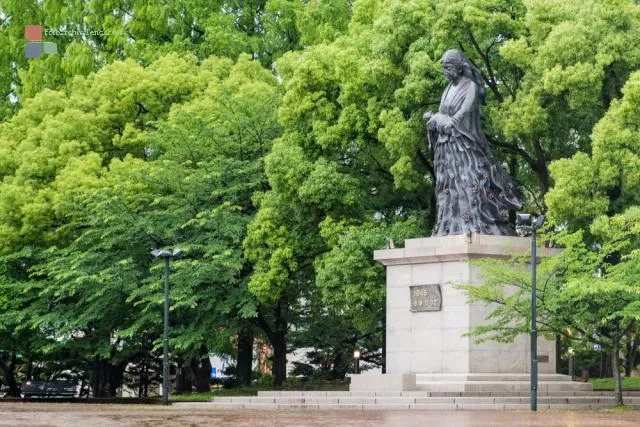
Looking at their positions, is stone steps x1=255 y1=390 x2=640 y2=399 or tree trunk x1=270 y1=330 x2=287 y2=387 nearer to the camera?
stone steps x1=255 y1=390 x2=640 y2=399

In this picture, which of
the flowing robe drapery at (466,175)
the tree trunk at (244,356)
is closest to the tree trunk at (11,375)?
the tree trunk at (244,356)

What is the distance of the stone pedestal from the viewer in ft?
126

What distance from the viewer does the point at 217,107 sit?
2034 inches

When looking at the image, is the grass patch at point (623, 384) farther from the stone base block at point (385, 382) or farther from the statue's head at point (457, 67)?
the statue's head at point (457, 67)

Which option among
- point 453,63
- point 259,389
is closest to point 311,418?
point 453,63

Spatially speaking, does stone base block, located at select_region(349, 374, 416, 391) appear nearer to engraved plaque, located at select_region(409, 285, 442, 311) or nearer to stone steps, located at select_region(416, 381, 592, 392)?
stone steps, located at select_region(416, 381, 592, 392)

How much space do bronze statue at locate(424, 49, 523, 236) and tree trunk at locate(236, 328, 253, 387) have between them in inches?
518

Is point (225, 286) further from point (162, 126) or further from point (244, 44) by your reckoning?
point (244, 44)

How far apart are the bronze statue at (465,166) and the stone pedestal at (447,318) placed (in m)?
0.92

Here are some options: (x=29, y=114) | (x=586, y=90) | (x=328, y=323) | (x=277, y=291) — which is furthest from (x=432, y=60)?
(x=29, y=114)

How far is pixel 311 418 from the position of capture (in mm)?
31188

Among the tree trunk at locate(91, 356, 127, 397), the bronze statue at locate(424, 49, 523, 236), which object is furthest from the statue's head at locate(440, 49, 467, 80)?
the tree trunk at locate(91, 356, 127, 397)

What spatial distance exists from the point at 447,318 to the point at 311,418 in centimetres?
829

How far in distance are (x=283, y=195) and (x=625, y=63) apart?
1089 centimetres
